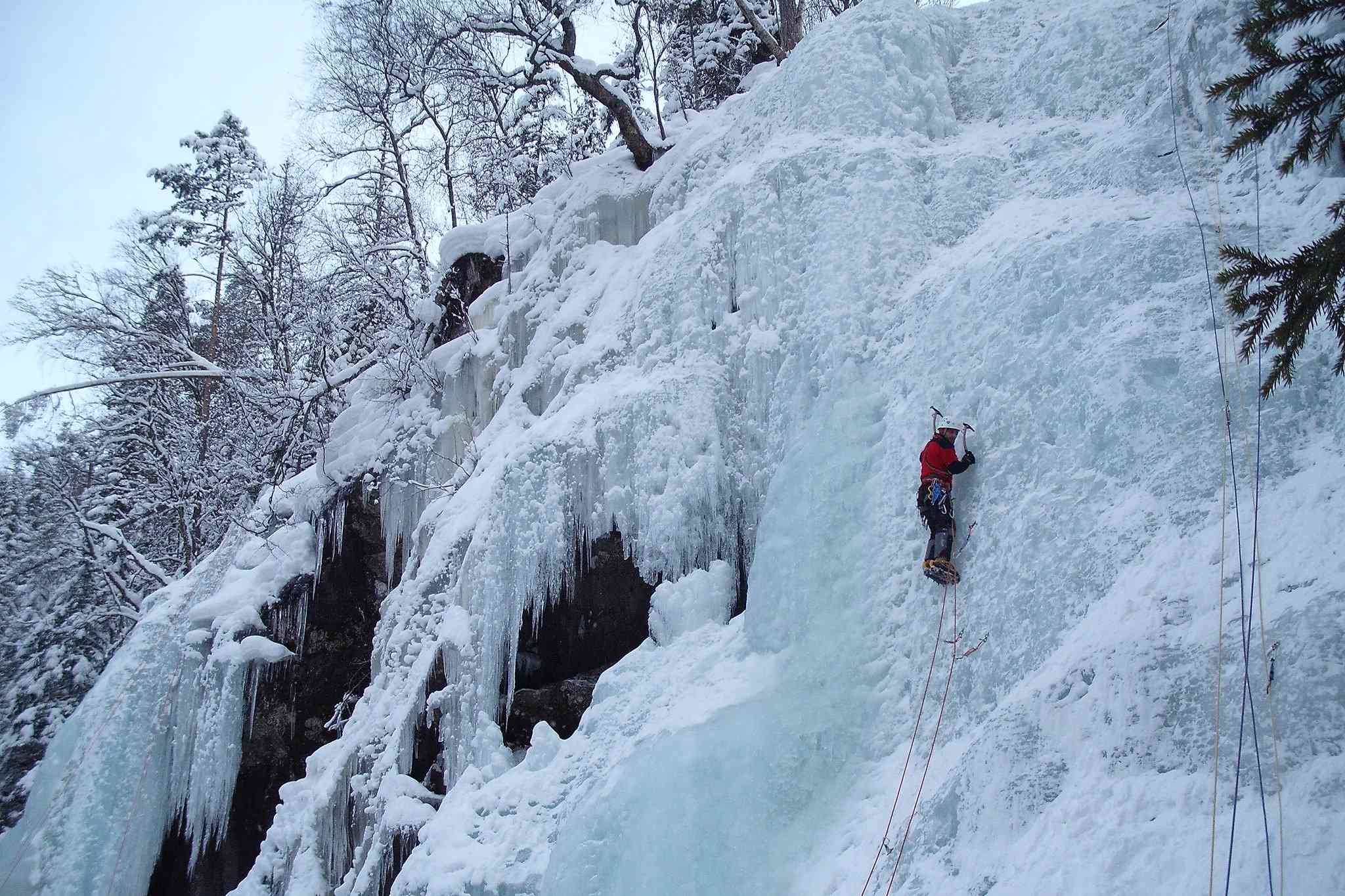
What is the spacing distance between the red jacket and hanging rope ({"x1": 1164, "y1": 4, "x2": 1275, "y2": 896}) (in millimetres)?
1345

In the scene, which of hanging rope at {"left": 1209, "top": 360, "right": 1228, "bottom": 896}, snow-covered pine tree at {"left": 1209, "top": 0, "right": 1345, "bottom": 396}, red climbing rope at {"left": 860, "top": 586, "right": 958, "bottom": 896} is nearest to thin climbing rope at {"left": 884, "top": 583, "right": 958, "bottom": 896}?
red climbing rope at {"left": 860, "top": 586, "right": 958, "bottom": 896}

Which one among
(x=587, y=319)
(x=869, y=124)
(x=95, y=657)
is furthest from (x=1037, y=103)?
(x=95, y=657)

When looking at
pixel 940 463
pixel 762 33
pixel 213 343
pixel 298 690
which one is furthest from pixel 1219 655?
pixel 213 343

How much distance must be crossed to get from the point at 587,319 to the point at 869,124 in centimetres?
318

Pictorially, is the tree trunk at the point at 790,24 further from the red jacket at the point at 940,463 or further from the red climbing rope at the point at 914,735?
A: the red climbing rope at the point at 914,735

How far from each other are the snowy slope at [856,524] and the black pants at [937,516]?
176 millimetres

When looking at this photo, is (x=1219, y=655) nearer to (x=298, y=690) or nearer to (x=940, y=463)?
(x=940, y=463)

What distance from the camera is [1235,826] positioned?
10.2 feet

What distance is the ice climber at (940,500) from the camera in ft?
16.4

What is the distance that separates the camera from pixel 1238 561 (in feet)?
12.6

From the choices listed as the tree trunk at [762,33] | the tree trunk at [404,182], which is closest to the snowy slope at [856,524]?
the tree trunk at [762,33]

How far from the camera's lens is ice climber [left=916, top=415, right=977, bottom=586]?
5004 millimetres

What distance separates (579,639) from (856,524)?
3.11 meters

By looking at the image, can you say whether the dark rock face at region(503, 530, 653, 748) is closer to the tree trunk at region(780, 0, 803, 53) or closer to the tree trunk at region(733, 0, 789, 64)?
the tree trunk at region(733, 0, 789, 64)
